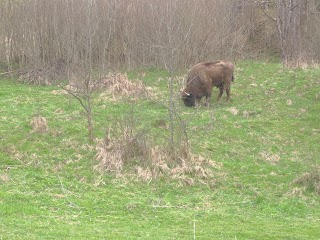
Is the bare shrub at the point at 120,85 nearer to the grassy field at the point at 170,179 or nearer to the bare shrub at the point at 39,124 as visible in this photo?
the grassy field at the point at 170,179

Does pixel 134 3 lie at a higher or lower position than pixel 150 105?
higher

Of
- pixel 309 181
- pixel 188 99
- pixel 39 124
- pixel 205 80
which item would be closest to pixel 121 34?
pixel 188 99

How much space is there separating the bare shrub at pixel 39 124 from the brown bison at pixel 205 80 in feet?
16.6

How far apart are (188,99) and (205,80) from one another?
2.91ft

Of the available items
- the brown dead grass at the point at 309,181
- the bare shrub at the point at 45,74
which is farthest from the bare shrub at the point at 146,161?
the bare shrub at the point at 45,74

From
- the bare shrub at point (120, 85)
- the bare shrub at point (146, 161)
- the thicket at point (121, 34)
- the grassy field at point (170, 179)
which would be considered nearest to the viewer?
the grassy field at point (170, 179)

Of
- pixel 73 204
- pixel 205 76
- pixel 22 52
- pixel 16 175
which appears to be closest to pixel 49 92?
pixel 22 52

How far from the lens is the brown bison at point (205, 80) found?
1973 cm

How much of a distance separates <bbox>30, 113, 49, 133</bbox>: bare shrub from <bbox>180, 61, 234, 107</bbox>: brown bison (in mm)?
5052

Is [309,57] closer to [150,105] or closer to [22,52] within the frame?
[150,105]

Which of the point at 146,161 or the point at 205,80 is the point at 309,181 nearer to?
the point at 146,161

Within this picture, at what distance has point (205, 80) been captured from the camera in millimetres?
19703

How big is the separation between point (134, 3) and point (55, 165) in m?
12.7

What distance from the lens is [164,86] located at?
22484 millimetres
